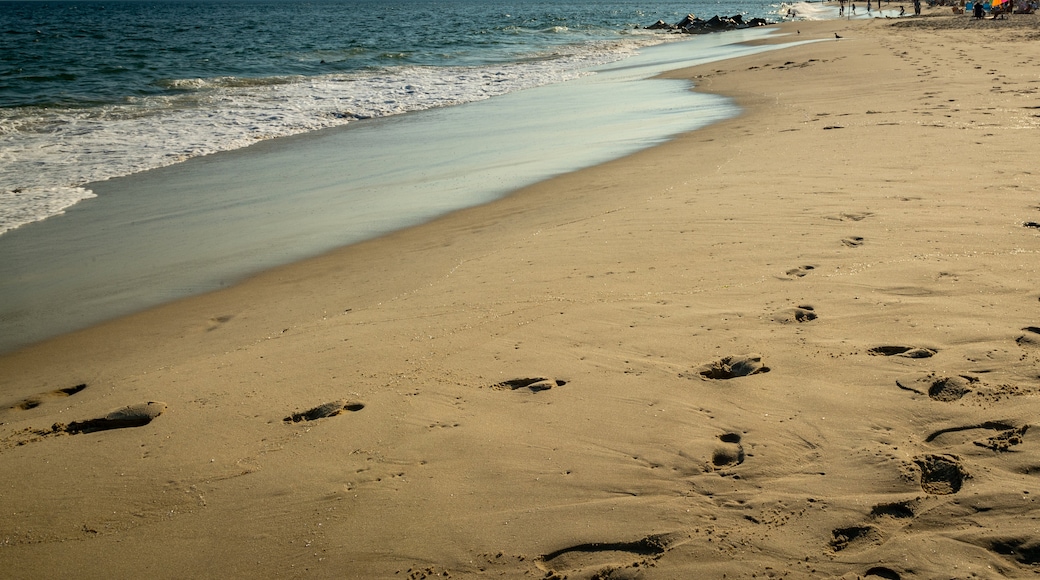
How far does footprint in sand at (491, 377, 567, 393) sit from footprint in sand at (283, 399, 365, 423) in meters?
0.66

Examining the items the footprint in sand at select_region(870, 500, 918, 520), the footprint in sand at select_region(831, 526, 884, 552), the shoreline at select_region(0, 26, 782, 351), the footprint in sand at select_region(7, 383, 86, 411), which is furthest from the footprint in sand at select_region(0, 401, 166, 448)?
the footprint in sand at select_region(870, 500, 918, 520)

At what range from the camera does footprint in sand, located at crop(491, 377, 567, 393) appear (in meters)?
3.46

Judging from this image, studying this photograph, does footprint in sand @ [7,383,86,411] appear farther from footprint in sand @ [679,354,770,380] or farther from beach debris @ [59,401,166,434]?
footprint in sand @ [679,354,770,380]

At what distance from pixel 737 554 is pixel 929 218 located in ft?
12.4

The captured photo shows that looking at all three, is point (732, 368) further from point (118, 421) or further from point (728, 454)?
point (118, 421)

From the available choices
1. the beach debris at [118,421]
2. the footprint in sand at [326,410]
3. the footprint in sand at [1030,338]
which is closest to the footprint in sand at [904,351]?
the footprint in sand at [1030,338]

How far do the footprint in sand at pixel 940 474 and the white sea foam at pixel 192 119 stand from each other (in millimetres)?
8034

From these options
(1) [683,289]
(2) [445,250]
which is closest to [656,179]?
(2) [445,250]

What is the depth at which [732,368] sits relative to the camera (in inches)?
135

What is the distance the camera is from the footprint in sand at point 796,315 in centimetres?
386

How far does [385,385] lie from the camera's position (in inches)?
142

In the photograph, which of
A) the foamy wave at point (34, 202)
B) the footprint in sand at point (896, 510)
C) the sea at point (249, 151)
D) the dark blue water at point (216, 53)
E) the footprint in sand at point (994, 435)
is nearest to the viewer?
the footprint in sand at point (896, 510)

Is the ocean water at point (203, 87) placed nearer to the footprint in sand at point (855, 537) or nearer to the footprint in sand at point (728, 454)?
the footprint in sand at point (728, 454)

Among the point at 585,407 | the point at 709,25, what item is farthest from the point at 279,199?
the point at 709,25
